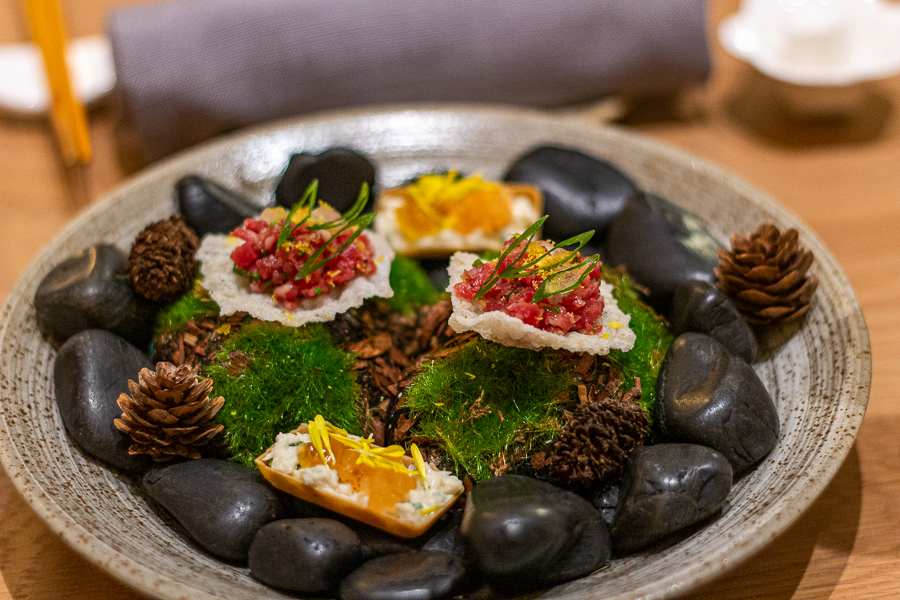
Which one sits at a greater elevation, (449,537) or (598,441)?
(598,441)

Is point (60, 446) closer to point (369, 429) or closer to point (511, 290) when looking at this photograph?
point (369, 429)

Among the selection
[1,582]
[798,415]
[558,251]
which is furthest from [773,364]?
[1,582]

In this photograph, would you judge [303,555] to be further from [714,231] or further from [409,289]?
[714,231]

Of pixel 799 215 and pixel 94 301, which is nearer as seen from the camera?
pixel 94 301

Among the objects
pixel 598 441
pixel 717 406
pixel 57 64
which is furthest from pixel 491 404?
pixel 57 64

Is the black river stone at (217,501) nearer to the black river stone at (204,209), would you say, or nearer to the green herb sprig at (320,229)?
the green herb sprig at (320,229)

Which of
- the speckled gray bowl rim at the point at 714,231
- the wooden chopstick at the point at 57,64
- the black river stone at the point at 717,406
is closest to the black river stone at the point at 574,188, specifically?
Result: the speckled gray bowl rim at the point at 714,231
